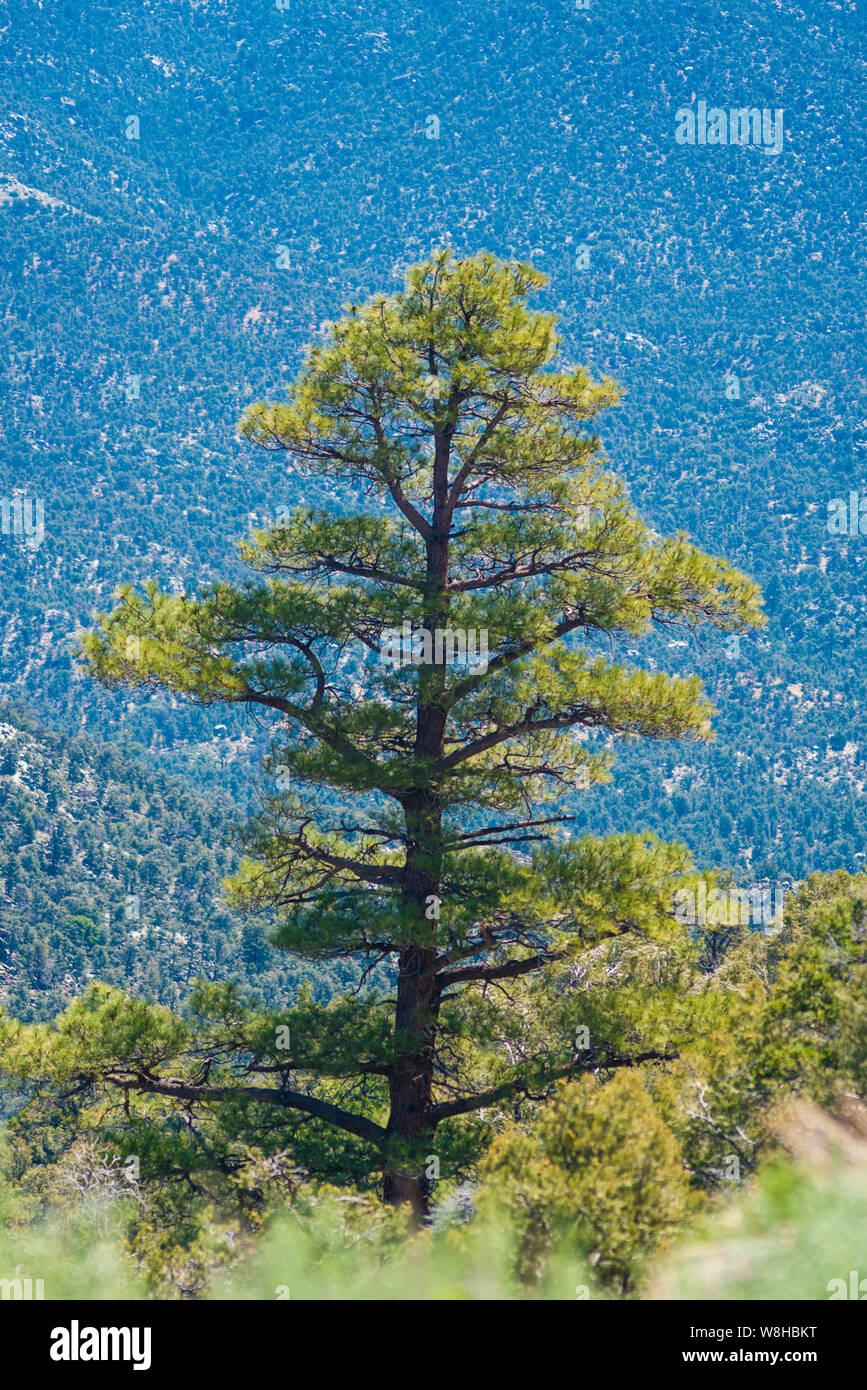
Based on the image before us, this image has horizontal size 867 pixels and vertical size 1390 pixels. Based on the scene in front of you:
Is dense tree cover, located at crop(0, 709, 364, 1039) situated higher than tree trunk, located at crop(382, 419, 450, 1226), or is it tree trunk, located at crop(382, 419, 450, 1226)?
dense tree cover, located at crop(0, 709, 364, 1039)

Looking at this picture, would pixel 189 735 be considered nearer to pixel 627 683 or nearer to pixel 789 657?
pixel 789 657

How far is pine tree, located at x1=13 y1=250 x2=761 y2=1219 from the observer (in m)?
12.1

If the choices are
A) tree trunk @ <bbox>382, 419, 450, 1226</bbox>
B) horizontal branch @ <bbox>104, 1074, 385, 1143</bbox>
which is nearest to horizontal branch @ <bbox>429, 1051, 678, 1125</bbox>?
tree trunk @ <bbox>382, 419, 450, 1226</bbox>

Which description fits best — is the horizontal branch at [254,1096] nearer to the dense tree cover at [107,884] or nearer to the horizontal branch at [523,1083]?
the horizontal branch at [523,1083]

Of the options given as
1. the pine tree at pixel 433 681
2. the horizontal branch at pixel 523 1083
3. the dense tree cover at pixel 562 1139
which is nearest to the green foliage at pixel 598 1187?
the dense tree cover at pixel 562 1139

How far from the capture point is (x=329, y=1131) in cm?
1364

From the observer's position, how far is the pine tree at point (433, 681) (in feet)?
39.8

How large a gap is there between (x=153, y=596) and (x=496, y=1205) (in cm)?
758

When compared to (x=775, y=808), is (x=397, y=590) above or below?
below

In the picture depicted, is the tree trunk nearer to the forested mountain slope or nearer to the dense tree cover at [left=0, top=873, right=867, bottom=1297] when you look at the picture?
the dense tree cover at [left=0, top=873, right=867, bottom=1297]

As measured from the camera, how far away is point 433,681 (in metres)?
12.4

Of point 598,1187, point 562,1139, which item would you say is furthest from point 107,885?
point 598,1187

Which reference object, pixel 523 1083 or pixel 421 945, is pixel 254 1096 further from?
pixel 523 1083

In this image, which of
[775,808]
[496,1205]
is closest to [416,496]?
[496,1205]
